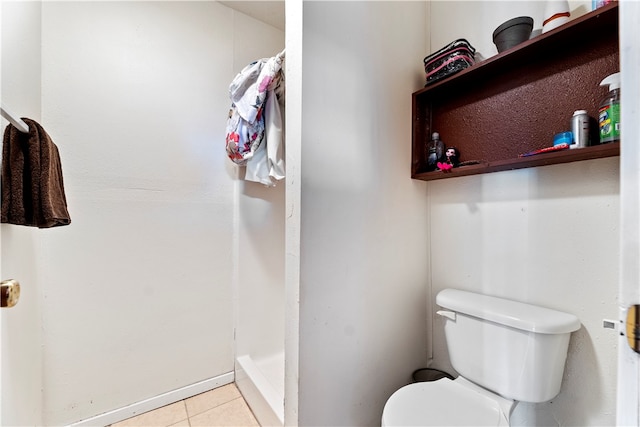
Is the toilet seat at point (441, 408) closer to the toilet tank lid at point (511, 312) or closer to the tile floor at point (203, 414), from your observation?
the toilet tank lid at point (511, 312)

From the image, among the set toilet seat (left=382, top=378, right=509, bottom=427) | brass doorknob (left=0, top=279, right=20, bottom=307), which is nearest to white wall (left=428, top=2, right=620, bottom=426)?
toilet seat (left=382, top=378, right=509, bottom=427)

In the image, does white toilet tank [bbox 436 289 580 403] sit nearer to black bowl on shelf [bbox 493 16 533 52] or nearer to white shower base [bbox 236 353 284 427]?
white shower base [bbox 236 353 284 427]

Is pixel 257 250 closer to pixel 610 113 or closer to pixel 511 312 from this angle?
pixel 511 312

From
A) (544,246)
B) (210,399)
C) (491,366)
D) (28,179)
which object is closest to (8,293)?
(28,179)

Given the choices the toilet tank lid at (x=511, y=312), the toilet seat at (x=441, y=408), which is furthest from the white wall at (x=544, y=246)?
the toilet seat at (x=441, y=408)

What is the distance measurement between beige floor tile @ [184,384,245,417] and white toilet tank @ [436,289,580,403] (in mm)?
1242

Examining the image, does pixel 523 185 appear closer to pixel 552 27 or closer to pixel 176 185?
pixel 552 27

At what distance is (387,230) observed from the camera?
1183 mm

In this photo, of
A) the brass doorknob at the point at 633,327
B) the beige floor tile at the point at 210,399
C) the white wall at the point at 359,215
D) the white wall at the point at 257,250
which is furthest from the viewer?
the white wall at the point at 257,250

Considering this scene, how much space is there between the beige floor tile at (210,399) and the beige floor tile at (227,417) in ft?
0.12

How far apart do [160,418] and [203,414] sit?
0.21m

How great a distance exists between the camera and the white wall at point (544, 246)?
0.87 meters

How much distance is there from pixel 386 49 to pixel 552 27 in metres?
0.56

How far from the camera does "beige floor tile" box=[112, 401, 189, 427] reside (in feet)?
4.56
